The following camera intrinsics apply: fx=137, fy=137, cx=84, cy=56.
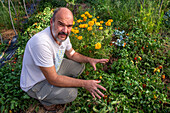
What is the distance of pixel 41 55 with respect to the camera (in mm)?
1572

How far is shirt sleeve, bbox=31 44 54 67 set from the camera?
1568 millimetres

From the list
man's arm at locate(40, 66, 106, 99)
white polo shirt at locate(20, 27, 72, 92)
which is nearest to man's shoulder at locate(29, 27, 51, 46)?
white polo shirt at locate(20, 27, 72, 92)

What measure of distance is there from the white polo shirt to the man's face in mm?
117

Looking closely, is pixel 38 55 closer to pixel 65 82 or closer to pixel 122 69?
pixel 65 82

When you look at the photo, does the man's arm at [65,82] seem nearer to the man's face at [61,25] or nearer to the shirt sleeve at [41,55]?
the shirt sleeve at [41,55]

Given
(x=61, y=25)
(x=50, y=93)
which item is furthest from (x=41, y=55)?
(x=50, y=93)

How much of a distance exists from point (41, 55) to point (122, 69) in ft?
5.16

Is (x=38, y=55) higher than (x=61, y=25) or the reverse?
the reverse

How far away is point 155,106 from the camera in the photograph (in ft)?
6.80

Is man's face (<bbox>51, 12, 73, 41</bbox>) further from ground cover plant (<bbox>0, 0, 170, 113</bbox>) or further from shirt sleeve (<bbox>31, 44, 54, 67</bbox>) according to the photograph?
ground cover plant (<bbox>0, 0, 170, 113</bbox>)

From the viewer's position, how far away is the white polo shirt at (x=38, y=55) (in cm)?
158

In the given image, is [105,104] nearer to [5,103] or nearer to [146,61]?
[146,61]

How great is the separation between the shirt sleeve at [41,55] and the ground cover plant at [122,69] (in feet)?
2.84

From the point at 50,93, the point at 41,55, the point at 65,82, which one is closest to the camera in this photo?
the point at 41,55
